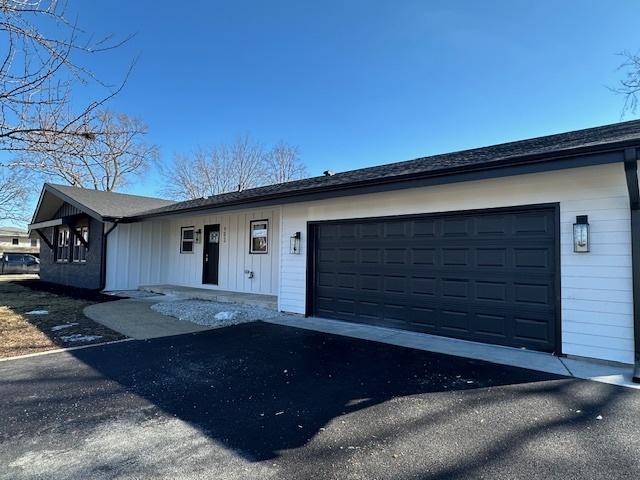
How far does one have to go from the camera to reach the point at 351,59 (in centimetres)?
1311

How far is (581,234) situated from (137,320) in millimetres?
8219

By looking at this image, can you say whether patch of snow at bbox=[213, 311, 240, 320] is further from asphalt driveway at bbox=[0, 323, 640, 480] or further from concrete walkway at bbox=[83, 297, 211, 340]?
asphalt driveway at bbox=[0, 323, 640, 480]

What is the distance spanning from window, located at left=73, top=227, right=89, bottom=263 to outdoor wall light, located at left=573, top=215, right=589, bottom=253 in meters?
15.5

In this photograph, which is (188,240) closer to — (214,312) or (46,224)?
(214,312)

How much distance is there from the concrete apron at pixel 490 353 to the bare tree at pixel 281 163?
23942 mm

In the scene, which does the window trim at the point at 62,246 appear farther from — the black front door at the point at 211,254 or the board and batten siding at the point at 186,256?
the black front door at the point at 211,254

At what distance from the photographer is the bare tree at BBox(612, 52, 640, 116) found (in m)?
9.96

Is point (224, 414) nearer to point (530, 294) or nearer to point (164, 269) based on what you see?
point (530, 294)

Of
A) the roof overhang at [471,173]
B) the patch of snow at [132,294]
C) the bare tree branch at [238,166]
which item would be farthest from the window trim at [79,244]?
the bare tree branch at [238,166]

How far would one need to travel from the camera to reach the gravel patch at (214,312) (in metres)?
7.91

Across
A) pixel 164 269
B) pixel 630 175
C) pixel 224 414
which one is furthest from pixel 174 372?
pixel 164 269

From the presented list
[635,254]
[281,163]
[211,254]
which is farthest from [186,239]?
[281,163]

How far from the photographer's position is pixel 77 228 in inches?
591

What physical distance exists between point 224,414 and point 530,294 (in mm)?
4593
